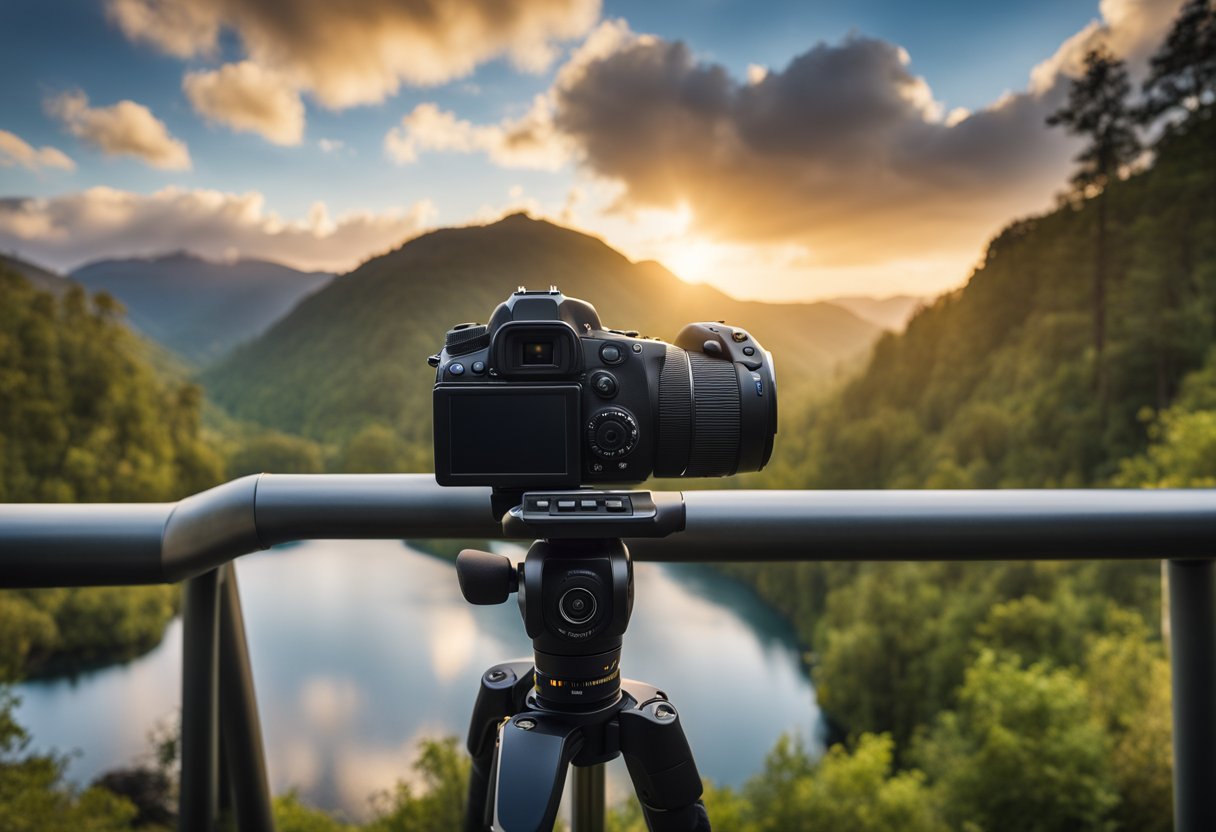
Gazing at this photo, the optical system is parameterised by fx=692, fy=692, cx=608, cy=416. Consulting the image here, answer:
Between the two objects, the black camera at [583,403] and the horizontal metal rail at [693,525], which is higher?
the black camera at [583,403]

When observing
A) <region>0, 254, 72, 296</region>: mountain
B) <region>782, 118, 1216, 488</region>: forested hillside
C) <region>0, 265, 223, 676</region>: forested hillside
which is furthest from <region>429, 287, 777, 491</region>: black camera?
<region>0, 254, 72, 296</region>: mountain

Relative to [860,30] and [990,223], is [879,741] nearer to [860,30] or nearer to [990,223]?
[860,30]

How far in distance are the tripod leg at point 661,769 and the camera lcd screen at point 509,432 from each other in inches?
10.1

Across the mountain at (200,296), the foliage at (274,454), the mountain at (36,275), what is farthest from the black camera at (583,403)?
the mountain at (36,275)

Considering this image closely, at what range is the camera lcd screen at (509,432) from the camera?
24.6 inches

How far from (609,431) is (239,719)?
627mm

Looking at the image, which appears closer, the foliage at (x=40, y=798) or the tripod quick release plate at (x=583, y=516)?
the tripod quick release plate at (x=583, y=516)

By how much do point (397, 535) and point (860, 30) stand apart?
28175 mm

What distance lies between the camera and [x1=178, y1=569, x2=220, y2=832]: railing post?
80 centimetres

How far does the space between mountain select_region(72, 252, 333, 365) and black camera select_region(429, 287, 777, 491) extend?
24.9 m

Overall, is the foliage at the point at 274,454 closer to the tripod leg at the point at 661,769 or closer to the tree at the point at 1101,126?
the tripod leg at the point at 661,769

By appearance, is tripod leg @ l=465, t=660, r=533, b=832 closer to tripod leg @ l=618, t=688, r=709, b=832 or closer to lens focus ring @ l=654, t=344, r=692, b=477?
tripod leg @ l=618, t=688, r=709, b=832

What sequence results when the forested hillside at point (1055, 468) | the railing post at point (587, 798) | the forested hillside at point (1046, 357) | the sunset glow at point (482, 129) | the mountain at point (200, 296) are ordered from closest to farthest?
the railing post at point (587, 798) < the forested hillside at point (1055, 468) < the forested hillside at point (1046, 357) < the sunset glow at point (482, 129) < the mountain at point (200, 296)

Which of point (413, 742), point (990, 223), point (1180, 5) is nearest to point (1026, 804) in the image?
point (413, 742)
